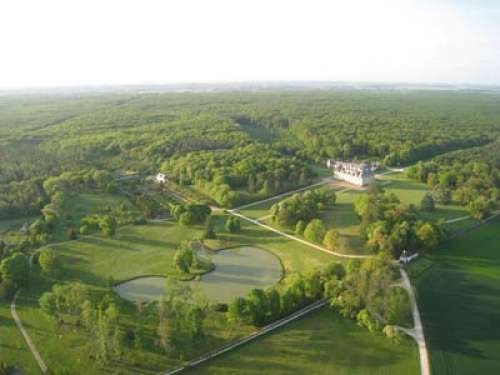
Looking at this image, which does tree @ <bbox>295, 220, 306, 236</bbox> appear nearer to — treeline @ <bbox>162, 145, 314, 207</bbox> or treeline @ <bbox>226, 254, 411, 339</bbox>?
treeline @ <bbox>226, 254, 411, 339</bbox>

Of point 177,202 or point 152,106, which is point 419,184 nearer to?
point 177,202

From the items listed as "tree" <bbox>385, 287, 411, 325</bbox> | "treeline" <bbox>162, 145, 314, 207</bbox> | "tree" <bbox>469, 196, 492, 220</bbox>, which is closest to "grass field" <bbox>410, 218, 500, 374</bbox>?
"tree" <bbox>385, 287, 411, 325</bbox>

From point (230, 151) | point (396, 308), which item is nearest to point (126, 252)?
point (396, 308)

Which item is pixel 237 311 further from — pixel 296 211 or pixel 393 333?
pixel 296 211

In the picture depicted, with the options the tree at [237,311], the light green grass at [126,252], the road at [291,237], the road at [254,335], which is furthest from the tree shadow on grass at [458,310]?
the light green grass at [126,252]

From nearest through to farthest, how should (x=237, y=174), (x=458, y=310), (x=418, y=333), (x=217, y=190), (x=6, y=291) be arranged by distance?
(x=418, y=333) < (x=458, y=310) < (x=6, y=291) < (x=217, y=190) < (x=237, y=174)

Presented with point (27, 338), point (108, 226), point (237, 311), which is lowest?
point (27, 338)
